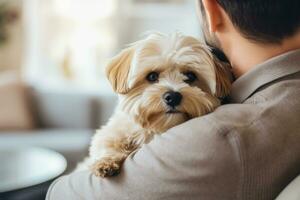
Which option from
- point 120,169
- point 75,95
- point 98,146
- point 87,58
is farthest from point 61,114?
point 120,169

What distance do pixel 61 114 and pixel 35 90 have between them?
278 mm

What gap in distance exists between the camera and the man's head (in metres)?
1.02

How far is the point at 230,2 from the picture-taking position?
1059mm

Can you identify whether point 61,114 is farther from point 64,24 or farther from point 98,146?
point 98,146

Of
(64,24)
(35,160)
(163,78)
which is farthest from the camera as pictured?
(64,24)

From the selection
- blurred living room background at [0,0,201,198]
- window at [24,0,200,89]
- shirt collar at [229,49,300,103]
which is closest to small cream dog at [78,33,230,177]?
shirt collar at [229,49,300,103]

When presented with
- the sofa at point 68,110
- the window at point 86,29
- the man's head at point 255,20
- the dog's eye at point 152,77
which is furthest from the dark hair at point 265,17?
A: the window at point 86,29

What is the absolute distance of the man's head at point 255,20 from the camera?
102cm

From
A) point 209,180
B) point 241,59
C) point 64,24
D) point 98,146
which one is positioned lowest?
point 64,24

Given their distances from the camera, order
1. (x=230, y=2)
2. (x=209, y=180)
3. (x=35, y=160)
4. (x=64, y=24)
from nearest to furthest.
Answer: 1. (x=209, y=180)
2. (x=230, y=2)
3. (x=35, y=160)
4. (x=64, y=24)

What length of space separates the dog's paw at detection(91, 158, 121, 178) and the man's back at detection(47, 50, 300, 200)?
0.04 m

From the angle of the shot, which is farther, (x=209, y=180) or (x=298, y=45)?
(x=298, y=45)

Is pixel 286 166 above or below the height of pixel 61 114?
above

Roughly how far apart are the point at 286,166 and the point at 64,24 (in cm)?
378
